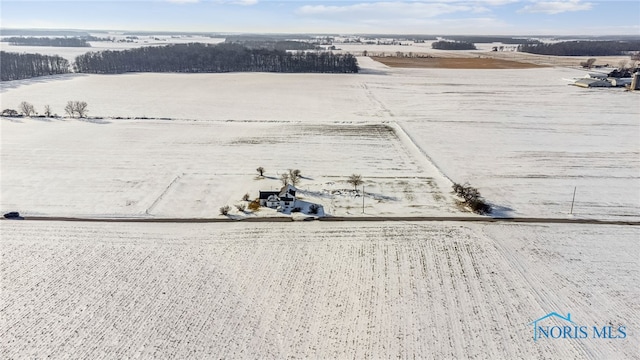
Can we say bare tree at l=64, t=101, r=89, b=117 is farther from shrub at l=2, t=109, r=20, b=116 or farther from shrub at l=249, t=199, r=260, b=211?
shrub at l=249, t=199, r=260, b=211

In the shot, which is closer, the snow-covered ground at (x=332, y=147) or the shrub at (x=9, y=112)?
the snow-covered ground at (x=332, y=147)

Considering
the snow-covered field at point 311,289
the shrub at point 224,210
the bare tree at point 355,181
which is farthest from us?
the bare tree at point 355,181

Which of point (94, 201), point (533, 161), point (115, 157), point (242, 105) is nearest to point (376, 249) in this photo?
point (94, 201)

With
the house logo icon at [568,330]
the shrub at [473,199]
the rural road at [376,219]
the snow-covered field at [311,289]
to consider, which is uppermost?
the shrub at [473,199]

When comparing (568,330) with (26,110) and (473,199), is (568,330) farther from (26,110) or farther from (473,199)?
(26,110)

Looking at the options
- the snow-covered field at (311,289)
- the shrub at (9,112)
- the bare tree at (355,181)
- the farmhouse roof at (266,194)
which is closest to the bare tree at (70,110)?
the shrub at (9,112)

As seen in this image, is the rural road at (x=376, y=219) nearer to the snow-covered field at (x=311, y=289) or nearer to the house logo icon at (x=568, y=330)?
the snow-covered field at (x=311, y=289)

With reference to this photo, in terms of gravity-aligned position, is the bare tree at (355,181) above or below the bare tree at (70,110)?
below
